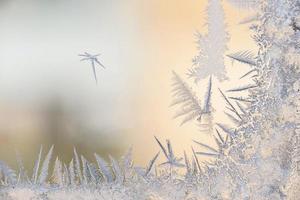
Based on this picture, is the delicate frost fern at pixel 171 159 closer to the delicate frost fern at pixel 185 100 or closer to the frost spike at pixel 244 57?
the delicate frost fern at pixel 185 100

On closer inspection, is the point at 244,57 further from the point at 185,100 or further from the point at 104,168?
the point at 104,168

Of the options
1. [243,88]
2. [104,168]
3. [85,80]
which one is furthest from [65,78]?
[243,88]

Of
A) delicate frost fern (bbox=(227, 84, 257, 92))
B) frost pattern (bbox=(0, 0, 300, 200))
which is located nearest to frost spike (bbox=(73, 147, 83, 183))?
frost pattern (bbox=(0, 0, 300, 200))

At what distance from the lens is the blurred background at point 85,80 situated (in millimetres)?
515

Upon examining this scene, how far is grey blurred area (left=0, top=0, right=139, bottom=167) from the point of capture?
521 mm

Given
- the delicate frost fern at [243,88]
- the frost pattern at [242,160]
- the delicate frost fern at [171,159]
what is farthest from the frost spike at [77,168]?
the delicate frost fern at [243,88]

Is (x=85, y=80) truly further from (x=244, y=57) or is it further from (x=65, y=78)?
→ (x=244, y=57)

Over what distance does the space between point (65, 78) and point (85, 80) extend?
0.09 feet

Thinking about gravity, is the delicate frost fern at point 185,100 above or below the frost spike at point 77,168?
above

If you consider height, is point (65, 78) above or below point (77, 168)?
above

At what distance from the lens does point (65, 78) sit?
1.73 feet

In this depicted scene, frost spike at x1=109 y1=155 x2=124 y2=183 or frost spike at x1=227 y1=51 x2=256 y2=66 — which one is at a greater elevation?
frost spike at x1=227 y1=51 x2=256 y2=66

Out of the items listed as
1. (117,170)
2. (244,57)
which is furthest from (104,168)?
(244,57)

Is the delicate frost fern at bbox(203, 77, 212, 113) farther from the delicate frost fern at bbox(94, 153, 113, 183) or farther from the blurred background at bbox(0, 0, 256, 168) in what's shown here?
the delicate frost fern at bbox(94, 153, 113, 183)
